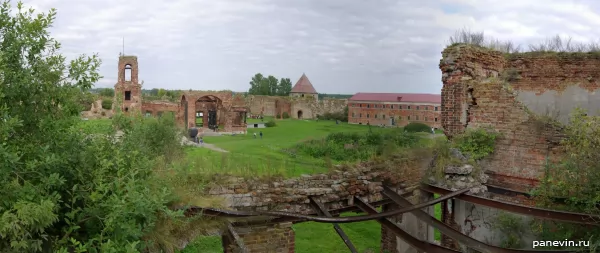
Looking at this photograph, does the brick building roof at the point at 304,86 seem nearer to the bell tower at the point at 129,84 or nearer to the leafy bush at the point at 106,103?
the leafy bush at the point at 106,103

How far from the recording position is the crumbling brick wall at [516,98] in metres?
9.59

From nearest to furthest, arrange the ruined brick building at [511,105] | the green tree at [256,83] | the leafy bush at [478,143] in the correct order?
the ruined brick building at [511,105]
the leafy bush at [478,143]
the green tree at [256,83]

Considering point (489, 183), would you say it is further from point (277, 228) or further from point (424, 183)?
point (277, 228)

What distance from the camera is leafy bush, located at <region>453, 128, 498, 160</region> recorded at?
32.6 feet

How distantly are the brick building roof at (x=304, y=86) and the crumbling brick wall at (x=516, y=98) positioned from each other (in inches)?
2210

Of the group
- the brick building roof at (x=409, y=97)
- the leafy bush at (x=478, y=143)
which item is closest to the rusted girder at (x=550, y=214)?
the leafy bush at (x=478, y=143)

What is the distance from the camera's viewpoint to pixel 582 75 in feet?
39.2

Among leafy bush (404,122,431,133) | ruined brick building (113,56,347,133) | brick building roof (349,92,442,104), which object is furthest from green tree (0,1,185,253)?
ruined brick building (113,56,347,133)

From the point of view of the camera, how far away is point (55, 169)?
178 inches

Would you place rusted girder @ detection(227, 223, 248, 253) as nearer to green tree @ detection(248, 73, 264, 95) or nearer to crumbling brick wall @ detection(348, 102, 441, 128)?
crumbling brick wall @ detection(348, 102, 441, 128)

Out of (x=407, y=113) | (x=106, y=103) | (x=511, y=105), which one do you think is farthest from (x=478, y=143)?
(x=106, y=103)

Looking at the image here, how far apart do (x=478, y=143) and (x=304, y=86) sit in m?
59.3

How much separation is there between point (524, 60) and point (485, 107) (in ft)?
11.4

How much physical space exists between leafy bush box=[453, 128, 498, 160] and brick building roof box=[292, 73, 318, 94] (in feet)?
191
